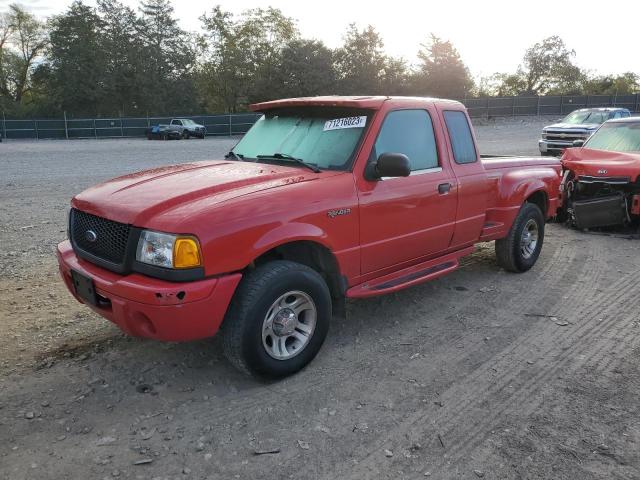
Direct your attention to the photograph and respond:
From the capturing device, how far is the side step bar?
4.20 m

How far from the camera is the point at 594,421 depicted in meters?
3.26

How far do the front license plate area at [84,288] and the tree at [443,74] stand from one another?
51.3 m

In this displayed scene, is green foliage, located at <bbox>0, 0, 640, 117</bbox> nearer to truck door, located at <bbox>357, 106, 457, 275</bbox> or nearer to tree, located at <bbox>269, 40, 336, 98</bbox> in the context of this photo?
tree, located at <bbox>269, 40, 336, 98</bbox>

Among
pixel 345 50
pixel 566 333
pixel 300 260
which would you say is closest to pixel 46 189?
pixel 300 260

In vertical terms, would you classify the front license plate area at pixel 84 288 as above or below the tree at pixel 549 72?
below

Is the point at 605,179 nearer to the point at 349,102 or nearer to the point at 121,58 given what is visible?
the point at 349,102

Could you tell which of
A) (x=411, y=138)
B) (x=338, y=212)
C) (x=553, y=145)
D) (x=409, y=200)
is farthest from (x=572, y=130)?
(x=338, y=212)

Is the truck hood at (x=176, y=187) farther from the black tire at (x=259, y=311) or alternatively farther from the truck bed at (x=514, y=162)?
the truck bed at (x=514, y=162)

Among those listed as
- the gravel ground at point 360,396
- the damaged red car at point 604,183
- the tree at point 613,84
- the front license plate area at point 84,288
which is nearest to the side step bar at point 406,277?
the gravel ground at point 360,396

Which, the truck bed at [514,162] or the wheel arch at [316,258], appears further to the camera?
the truck bed at [514,162]

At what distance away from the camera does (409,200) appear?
4.41 meters

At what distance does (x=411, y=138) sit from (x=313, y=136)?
87cm

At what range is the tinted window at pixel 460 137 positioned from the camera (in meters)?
5.04

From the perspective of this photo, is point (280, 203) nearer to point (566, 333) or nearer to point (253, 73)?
point (566, 333)
